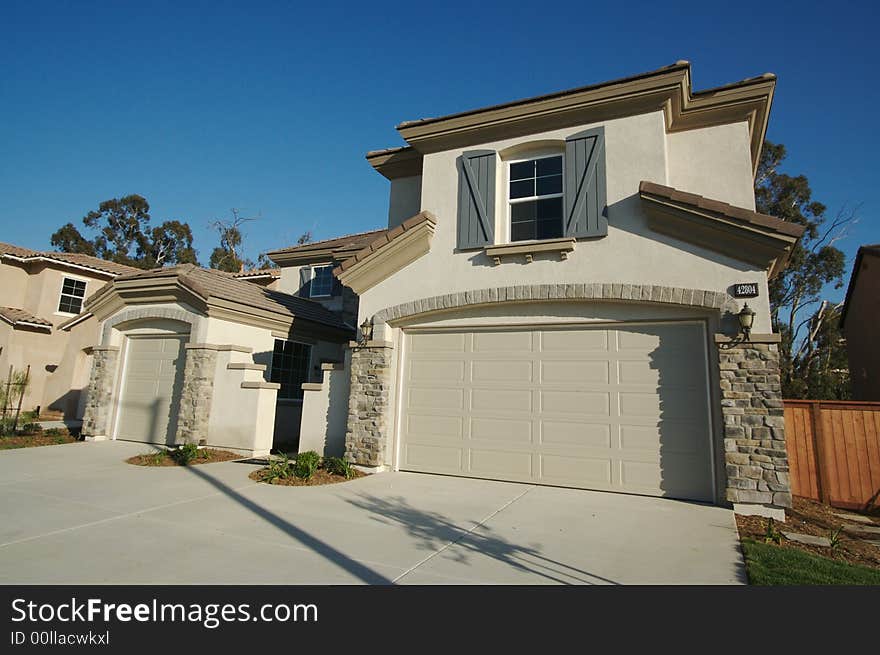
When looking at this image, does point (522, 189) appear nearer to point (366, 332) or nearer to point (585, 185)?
point (585, 185)

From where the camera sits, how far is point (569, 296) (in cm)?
841

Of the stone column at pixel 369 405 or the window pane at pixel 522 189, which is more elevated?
the window pane at pixel 522 189

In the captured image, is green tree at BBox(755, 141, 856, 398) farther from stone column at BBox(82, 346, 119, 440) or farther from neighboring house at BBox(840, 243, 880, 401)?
stone column at BBox(82, 346, 119, 440)

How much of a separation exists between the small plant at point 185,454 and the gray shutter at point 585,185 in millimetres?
8478

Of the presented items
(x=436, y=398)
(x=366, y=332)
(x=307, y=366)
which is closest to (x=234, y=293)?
(x=307, y=366)

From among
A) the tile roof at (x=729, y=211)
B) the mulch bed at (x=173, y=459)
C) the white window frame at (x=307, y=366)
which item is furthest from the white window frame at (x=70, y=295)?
the tile roof at (x=729, y=211)

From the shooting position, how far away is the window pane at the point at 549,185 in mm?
9242

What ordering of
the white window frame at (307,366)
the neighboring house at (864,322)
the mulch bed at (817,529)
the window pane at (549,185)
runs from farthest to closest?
the neighboring house at (864,322), the white window frame at (307,366), the window pane at (549,185), the mulch bed at (817,529)

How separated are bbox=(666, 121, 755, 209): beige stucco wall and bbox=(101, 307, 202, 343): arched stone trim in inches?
421

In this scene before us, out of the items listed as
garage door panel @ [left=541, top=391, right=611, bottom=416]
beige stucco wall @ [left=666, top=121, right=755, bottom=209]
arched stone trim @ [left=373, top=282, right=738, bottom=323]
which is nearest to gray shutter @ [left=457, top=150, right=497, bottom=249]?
arched stone trim @ [left=373, top=282, right=738, bottom=323]

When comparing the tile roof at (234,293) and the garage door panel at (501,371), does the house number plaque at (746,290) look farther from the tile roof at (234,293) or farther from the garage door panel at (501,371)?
the tile roof at (234,293)

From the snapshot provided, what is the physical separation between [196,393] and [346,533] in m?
7.20

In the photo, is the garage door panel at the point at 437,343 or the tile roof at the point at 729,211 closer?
the tile roof at the point at 729,211
